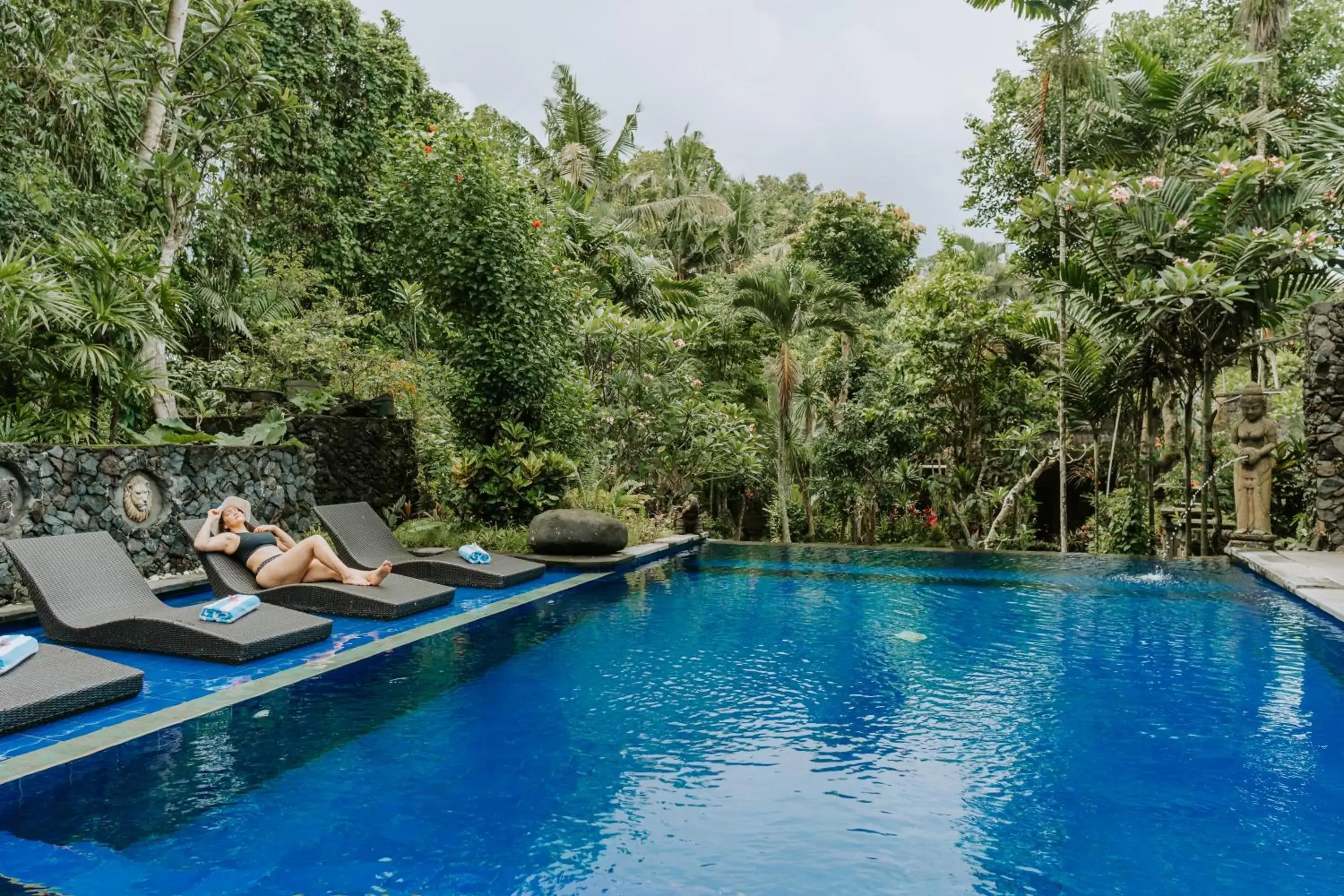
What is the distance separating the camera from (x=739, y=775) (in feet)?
13.3

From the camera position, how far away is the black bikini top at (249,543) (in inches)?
285

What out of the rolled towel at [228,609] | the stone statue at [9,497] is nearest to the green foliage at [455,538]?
the stone statue at [9,497]

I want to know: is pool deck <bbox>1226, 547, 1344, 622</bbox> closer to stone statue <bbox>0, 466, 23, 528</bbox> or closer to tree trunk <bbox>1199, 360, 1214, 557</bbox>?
tree trunk <bbox>1199, 360, 1214, 557</bbox>

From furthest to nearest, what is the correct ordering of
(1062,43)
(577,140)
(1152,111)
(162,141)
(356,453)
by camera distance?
(577,140)
(1152,111)
(1062,43)
(356,453)
(162,141)

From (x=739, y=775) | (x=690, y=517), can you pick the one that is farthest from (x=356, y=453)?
(x=739, y=775)

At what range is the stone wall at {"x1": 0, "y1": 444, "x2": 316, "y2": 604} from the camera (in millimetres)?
Result: 7121

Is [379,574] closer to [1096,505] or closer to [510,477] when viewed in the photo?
[510,477]

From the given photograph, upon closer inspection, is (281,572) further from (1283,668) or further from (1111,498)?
(1111,498)

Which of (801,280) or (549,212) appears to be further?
(801,280)

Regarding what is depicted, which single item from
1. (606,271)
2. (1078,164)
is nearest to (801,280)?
(606,271)

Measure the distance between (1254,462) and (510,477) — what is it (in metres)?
9.93

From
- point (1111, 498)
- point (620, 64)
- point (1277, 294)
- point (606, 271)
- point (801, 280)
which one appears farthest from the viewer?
point (620, 64)

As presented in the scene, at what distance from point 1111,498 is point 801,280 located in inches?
261

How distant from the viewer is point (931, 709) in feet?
16.7
